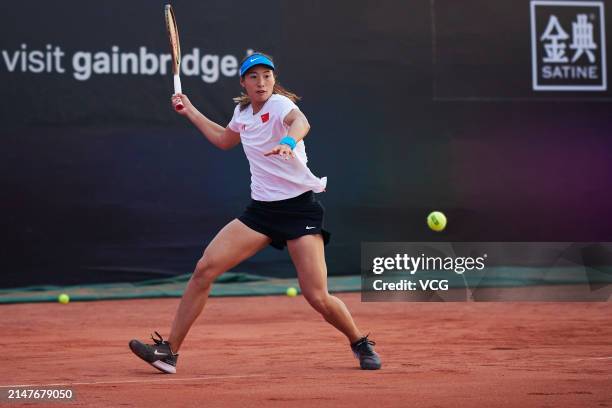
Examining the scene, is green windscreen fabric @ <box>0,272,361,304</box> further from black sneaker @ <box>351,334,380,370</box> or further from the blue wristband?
the blue wristband

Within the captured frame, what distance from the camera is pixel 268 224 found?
5121 mm

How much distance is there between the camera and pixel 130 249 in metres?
9.41

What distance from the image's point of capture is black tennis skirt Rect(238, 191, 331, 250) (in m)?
5.10

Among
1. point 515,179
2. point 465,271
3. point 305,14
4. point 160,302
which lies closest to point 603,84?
point 515,179

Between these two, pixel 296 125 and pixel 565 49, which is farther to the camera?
pixel 565 49

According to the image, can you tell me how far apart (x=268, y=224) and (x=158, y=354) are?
2.65 feet

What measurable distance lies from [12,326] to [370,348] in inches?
136

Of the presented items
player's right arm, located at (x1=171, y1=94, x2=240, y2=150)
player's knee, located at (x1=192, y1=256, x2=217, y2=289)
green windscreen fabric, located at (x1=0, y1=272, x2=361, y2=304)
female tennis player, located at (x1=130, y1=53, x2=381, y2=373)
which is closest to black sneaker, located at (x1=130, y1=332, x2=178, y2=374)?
female tennis player, located at (x1=130, y1=53, x2=381, y2=373)

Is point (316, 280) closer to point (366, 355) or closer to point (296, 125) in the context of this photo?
point (366, 355)

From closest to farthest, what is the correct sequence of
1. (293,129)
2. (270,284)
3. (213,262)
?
1. (293,129)
2. (213,262)
3. (270,284)

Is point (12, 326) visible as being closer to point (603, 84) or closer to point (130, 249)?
point (130, 249)

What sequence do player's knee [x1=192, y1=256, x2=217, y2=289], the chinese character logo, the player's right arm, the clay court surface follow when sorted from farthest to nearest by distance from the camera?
the chinese character logo
the player's right arm
player's knee [x1=192, y1=256, x2=217, y2=289]
the clay court surface

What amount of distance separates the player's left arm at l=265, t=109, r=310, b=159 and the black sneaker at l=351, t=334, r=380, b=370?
1.08 metres

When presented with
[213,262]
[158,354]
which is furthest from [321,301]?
[158,354]
